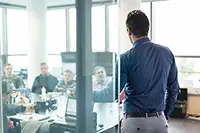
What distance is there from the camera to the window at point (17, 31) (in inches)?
51.6

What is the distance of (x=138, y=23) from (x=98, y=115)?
65 centimetres

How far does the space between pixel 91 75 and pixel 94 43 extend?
0.56 ft

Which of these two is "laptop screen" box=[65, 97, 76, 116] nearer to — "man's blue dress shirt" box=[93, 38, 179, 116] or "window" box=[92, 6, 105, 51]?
"window" box=[92, 6, 105, 51]

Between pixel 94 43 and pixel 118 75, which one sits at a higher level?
pixel 94 43

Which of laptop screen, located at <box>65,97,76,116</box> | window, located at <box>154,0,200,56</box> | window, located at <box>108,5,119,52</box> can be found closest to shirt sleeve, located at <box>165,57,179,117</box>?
window, located at <box>108,5,119,52</box>

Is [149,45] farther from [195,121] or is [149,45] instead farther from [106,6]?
[195,121]

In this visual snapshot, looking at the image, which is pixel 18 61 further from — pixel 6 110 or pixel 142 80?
pixel 142 80

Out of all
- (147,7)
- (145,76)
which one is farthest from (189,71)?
(145,76)

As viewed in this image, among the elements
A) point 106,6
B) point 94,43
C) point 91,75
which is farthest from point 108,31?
point 91,75

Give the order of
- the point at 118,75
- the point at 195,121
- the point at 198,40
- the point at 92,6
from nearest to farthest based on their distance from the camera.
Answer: the point at 92,6 < the point at 118,75 < the point at 195,121 < the point at 198,40

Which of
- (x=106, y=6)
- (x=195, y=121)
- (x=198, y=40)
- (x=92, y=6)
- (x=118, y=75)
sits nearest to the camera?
(x=92, y=6)

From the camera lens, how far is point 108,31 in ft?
5.09

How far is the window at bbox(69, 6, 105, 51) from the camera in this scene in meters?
1.24

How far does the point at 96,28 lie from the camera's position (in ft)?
4.38
